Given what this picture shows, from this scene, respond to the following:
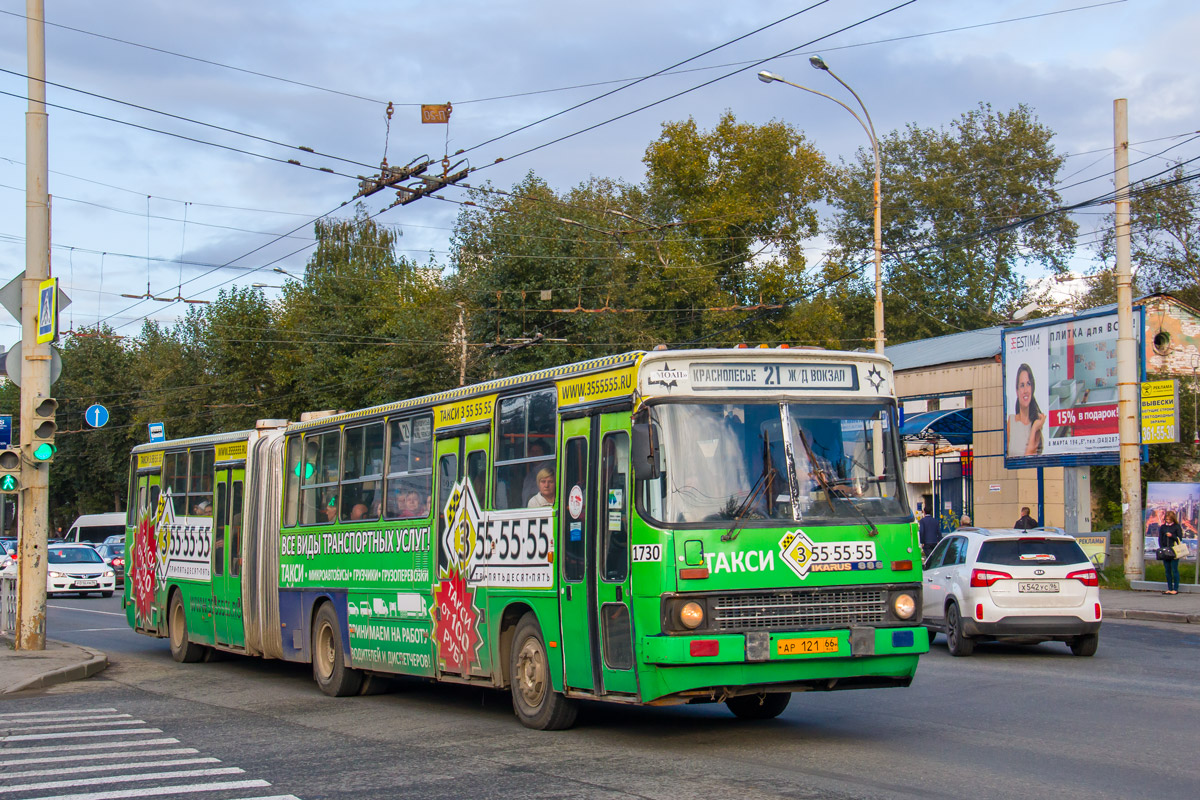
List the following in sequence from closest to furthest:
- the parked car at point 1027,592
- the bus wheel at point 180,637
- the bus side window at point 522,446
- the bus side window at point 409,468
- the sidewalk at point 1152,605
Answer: the bus side window at point 522,446, the bus side window at point 409,468, the parked car at point 1027,592, the bus wheel at point 180,637, the sidewalk at point 1152,605

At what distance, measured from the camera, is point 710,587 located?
901 centimetres

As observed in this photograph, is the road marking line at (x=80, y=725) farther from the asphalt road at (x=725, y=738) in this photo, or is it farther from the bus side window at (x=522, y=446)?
the bus side window at (x=522, y=446)

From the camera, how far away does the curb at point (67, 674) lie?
14.4m

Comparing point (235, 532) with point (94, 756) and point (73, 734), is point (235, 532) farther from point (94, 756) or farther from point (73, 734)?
Result: point (94, 756)

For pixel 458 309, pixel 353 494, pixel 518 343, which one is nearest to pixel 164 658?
pixel 353 494

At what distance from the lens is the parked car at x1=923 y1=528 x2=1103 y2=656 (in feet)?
52.2

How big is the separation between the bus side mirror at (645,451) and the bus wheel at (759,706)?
2.72m

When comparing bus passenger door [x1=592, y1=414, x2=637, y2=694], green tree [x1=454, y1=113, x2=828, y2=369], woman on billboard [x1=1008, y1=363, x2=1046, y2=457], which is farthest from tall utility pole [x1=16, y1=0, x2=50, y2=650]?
woman on billboard [x1=1008, y1=363, x2=1046, y2=457]

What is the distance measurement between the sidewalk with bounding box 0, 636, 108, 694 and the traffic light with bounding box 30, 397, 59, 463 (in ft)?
8.49

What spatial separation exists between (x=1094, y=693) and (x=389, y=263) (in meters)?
59.5

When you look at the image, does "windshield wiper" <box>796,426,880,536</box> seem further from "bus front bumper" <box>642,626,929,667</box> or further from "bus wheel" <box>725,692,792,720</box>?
"bus wheel" <box>725,692,792,720</box>

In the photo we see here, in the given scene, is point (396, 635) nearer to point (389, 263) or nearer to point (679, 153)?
point (679, 153)

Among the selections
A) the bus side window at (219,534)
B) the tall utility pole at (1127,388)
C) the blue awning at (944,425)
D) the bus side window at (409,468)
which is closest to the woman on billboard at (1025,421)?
the blue awning at (944,425)

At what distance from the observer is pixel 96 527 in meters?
58.9
